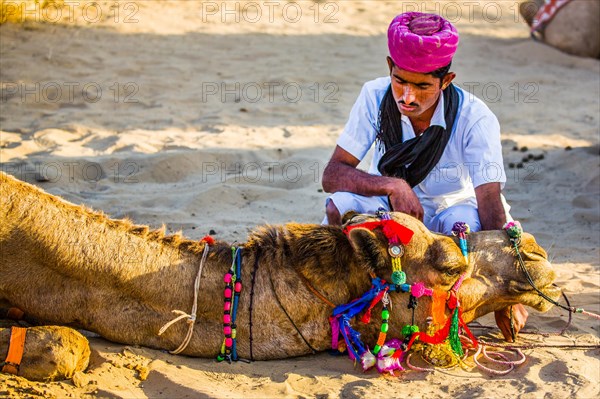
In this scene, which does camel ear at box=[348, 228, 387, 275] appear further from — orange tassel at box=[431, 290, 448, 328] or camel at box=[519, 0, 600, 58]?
camel at box=[519, 0, 600, 58]

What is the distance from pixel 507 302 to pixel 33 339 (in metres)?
2.44

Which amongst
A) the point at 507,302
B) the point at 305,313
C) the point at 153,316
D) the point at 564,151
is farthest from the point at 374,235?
the point at 564,151

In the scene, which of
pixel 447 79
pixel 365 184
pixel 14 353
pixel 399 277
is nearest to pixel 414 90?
pixel 447 79

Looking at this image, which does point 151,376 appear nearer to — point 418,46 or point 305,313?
point 305,313

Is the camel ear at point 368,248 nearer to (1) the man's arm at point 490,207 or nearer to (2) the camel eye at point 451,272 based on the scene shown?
(2) the camel eye at point 451,272

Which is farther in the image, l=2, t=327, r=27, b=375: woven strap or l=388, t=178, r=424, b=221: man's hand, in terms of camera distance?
l=388, t=178, r=424, b=221: man's hand

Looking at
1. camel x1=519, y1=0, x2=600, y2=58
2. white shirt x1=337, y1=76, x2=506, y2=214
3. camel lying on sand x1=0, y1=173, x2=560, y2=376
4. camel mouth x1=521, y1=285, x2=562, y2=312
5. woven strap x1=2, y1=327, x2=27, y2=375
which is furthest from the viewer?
camel x1=519, y1=0, x2=600, y2=58

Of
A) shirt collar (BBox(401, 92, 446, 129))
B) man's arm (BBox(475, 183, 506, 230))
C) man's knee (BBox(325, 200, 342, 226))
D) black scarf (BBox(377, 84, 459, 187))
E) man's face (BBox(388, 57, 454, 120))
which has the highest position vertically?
man's face (BBox(388, 57, 454, 120))

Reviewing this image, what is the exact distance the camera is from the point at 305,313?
4.39 meters

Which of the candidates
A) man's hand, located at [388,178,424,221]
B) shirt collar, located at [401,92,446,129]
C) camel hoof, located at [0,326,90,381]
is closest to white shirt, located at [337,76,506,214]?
shirt collar, located at [401,92,446,129]

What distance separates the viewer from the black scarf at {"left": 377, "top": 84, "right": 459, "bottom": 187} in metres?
5.07

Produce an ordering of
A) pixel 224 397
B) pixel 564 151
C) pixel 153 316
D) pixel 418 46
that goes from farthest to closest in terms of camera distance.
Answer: pixel 564 151 < pixel 418 46 < pixel 153 316 < pixel 224 397

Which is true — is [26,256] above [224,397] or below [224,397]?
above

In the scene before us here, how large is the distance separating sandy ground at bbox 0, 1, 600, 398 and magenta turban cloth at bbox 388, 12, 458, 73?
1.63m
